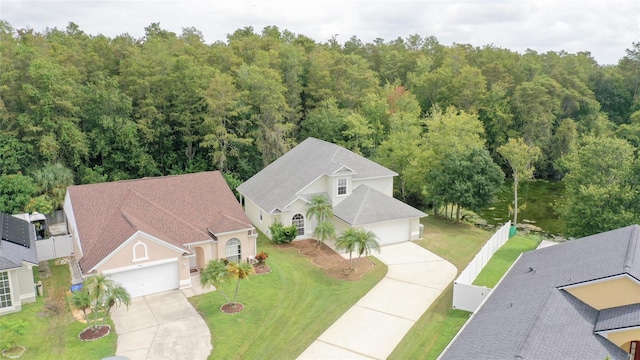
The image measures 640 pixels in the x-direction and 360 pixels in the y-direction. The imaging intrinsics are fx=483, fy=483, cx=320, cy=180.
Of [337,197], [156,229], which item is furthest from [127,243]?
[337,197]

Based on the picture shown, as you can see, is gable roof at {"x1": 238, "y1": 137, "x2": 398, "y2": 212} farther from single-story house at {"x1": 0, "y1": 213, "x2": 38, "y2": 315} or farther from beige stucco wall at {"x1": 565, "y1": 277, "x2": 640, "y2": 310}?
beige stucco wall at {"x1": 565, "y1": 277, "x2": 640, "y2": 310}

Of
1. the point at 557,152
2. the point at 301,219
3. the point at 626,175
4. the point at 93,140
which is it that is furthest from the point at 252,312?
the point at 557,152

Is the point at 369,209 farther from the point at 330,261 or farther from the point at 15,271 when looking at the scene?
the point at 15,271

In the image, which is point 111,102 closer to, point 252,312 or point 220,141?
point 220,141

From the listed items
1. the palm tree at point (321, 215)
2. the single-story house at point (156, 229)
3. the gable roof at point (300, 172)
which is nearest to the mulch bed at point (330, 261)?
the palm tree at point (321, 215)

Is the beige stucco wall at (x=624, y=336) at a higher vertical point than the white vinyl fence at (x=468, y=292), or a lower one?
higher

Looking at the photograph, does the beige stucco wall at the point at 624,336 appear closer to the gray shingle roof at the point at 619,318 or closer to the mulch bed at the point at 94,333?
the gray shingle roof at the point at 619,318

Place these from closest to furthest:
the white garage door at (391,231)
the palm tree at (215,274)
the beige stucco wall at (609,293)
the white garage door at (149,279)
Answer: the beige stucco wall at (609,293) → the palm tree at (215,274) → the white garage door at (149,279) → the white garage door at (391,231)
